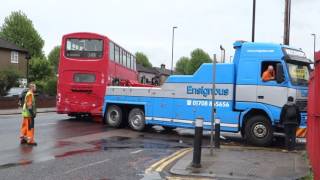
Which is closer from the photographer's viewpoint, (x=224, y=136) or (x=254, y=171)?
(x=254, y=171)

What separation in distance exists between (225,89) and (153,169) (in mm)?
7122

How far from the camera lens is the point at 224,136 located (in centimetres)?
2005

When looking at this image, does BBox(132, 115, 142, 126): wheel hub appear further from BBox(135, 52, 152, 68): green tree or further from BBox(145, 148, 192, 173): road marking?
BBox(135, 52, 152, 68): green tree

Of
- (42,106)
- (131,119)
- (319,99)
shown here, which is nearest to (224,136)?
(131,119)

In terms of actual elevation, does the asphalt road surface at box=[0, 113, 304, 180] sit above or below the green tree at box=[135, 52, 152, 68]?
below

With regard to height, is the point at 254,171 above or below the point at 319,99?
below

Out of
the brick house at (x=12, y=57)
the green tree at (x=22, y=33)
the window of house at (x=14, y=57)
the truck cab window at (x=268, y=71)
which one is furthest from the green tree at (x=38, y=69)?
the truck cab window at (x=268, y=71)

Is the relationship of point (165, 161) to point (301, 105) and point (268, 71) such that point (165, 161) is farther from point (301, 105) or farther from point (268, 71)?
point (301, 105)

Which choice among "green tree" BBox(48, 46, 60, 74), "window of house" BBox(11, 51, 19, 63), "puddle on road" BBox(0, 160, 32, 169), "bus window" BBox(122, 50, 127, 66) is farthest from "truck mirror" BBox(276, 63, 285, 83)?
"green tree" BBox(48, 46, 60, 74)

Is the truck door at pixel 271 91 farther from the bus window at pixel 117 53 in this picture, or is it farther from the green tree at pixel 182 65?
the green tree at pixel 182 65

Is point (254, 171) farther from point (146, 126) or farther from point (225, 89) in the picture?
point (146, 126)

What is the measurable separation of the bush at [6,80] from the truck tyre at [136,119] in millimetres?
20331

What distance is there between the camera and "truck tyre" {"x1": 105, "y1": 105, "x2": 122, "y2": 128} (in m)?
21.6

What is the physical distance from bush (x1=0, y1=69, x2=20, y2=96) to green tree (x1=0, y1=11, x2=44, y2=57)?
3758 cm
